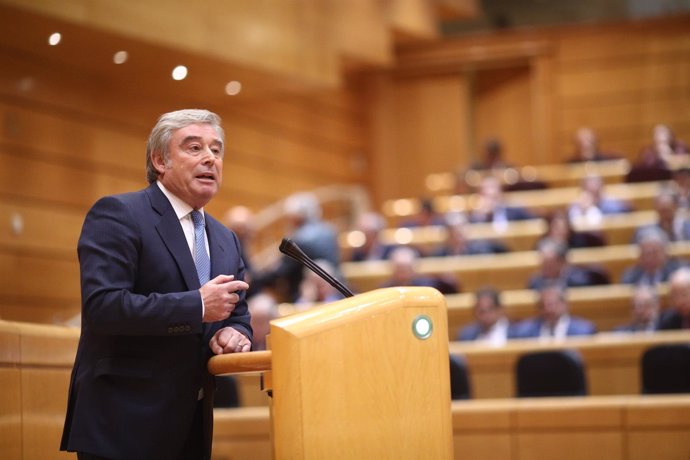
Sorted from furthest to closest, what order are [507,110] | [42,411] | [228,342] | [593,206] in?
[507,110]
[593,206]
[42,411]
[228,342]

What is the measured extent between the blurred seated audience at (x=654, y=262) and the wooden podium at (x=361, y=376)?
473 centimetres

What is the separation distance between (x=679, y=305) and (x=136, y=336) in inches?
159

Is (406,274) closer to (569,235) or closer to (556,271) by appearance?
(556,271)

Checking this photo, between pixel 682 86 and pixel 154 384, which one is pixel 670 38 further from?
pixel 154 384

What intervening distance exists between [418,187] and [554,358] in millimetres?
6803

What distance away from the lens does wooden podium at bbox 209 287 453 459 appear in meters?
1.93

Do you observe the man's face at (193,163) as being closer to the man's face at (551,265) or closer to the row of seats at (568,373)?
the row of seats at (568,373)

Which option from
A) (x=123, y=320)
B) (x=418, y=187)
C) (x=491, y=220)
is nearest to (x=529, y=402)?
(x=123, y=320)

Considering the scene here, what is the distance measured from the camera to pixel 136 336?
2059mm

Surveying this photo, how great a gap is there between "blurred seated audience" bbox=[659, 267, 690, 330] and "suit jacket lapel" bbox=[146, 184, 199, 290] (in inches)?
152

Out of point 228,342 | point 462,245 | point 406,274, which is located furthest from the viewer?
point 462,245

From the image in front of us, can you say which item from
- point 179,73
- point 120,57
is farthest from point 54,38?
point 179,73

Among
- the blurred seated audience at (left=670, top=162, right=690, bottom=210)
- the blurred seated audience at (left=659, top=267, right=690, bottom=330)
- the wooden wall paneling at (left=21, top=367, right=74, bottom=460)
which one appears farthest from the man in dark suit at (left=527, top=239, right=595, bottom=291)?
the wooden wall paneling at (left=21, top=367, right=74, bottom=460)

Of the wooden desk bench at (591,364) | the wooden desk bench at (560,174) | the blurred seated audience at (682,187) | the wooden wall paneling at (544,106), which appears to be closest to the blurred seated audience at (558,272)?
the blurred seated audience at (682,187)
